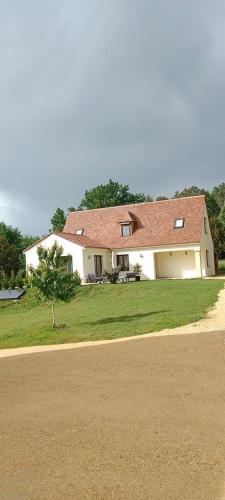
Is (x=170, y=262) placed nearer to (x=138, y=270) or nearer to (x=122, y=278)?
(x=138, y=270)

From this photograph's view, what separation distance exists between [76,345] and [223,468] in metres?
10.3

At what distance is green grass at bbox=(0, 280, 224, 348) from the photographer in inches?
701

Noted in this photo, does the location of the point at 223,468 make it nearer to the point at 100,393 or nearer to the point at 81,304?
the point at 100,393

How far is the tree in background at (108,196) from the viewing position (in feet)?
241

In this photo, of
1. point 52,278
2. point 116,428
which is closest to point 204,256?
point 52,278

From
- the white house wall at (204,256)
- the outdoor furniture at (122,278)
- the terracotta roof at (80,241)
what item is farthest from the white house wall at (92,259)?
the white house wall at (204,256)

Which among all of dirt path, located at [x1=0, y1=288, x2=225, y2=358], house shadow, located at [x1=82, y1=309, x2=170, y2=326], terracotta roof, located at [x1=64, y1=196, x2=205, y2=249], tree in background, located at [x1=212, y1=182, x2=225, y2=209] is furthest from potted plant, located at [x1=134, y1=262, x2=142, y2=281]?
tree in background, located at [x1=212, y1=182, x2=225, y2=209]

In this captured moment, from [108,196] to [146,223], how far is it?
32.5 metres

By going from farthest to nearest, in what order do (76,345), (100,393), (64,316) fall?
1. (64,316)
2. (76,345)
3. (100,393)

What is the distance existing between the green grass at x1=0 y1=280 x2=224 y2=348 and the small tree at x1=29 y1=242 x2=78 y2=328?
1.27 meters

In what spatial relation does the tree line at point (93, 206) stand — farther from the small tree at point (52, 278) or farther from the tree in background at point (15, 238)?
Answer: the small tree at point (52, 278)

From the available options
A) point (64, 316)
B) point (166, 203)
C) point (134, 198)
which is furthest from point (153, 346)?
point (134, 198)

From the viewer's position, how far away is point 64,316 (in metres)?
23.7

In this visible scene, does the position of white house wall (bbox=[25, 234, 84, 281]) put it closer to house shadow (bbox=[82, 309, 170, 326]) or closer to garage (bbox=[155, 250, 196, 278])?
garage (bbox=[155, 250, 196, 278])
